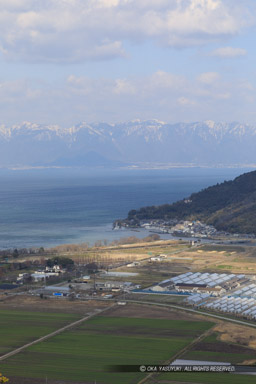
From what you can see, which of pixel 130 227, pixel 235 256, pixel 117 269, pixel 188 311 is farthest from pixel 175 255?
pixel 130 227

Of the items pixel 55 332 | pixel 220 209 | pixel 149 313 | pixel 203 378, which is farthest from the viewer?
pixel 220 209

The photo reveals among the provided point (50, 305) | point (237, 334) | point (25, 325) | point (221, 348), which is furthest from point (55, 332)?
point (237, 334)

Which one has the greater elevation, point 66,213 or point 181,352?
point 66,213

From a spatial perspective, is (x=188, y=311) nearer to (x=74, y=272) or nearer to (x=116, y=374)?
(x=116, y=374)

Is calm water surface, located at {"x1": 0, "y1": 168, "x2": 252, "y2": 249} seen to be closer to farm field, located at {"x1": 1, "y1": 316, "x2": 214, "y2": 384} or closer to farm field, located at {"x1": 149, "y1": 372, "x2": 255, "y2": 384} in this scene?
farm field, located at {"x1": 1, "y1": 316, "x2": 214, "y2": 384}

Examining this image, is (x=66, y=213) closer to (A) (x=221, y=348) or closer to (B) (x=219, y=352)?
(A) (x=221, y=348)

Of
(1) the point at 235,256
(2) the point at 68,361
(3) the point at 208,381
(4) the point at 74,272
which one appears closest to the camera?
(3) the point at 208,381
